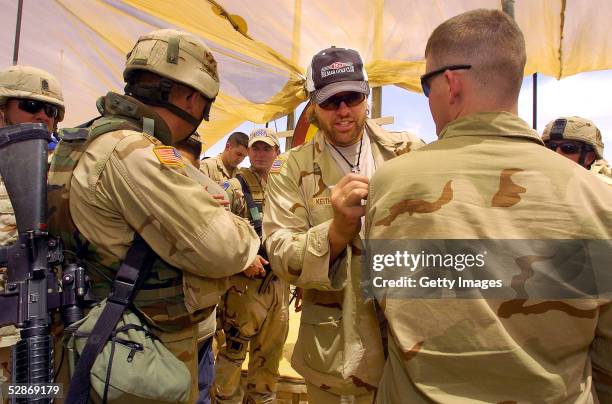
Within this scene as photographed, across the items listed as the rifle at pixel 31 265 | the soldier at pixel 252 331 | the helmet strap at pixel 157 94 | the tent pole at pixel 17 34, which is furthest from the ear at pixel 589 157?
the tent pole at pixel 17 34

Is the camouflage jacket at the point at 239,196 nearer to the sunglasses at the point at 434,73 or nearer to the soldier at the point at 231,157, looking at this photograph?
the soldier at the point at 231,157

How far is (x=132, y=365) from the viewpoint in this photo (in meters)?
1.65

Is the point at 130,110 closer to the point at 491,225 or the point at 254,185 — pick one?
the point at 491,225

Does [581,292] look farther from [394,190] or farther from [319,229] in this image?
[319,229]

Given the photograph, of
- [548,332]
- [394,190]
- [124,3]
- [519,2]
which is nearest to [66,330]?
[394,190]

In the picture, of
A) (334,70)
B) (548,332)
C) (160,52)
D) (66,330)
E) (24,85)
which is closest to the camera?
(548,332)

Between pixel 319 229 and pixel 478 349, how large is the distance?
0.82 metres

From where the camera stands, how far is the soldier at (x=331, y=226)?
1.66 meters

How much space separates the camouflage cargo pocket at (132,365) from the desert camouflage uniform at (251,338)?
7.03 feet

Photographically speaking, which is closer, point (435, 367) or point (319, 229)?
point (435, 367)

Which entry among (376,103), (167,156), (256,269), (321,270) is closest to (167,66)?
(167,156)

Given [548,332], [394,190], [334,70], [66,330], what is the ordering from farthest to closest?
[334,70] → [66,330] → [394,190] → [548,332]

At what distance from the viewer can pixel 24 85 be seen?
2.95 meters

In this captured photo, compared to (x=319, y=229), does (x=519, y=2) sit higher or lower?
higher
